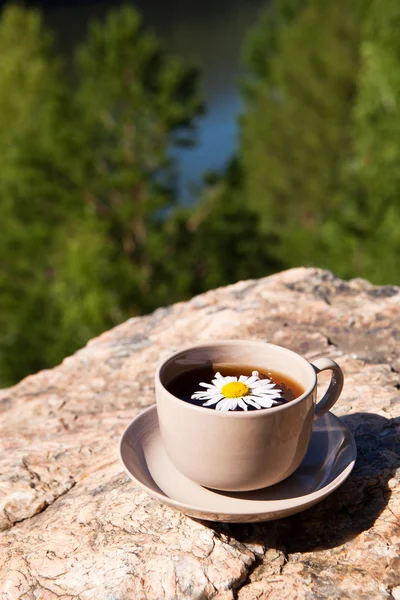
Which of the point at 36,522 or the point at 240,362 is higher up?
the point at 240,362

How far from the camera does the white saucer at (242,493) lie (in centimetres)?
127

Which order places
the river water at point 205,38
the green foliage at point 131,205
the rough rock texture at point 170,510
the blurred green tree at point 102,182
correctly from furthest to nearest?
the river water at point 205,38 → the blurred green tree at point 102,182 → the green foliage at point 131,205 → the rough rock texture at point 170,510

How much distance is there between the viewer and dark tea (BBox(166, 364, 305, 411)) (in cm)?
139

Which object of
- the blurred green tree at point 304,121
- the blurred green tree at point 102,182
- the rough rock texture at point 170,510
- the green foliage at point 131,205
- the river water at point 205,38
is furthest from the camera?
the river water at point 205,38

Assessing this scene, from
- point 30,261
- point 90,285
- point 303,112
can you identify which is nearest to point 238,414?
point 90,285

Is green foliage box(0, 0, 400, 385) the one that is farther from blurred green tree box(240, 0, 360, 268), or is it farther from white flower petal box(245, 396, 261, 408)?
white flower petal box(245, 396, 261, 408)

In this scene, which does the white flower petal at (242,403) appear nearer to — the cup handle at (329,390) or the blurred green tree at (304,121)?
the cup handle at (329,390)

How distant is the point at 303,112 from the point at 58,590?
23.3m

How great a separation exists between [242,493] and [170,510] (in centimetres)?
17

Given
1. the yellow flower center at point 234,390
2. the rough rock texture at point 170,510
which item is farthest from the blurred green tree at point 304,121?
the yellow flower center at point 234,390

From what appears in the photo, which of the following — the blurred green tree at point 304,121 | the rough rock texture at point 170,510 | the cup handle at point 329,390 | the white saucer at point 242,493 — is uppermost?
the cup handle at point 329,390

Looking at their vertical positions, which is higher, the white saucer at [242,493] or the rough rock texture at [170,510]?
the white saucer at [242,493]

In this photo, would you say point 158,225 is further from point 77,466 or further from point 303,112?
point 303,112

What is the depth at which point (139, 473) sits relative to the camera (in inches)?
54.9
